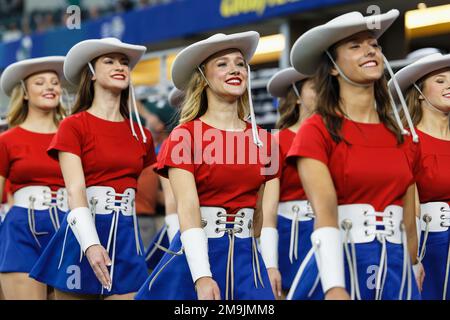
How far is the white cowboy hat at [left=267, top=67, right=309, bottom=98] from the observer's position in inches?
298

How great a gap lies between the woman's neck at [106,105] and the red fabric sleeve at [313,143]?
1.99m

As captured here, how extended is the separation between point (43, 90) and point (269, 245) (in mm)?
2393

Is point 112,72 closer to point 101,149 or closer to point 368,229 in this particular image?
point 101,149

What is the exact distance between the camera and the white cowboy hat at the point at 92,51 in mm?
6062

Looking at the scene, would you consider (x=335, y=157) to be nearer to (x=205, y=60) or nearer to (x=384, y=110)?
(x=384, y=110)

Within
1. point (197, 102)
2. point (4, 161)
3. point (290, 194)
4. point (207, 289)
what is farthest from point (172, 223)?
point (207, 289)

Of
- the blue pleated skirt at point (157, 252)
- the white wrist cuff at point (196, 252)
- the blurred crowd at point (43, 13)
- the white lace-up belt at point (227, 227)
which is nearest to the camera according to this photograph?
the white wrist cuff at point (196, 252)

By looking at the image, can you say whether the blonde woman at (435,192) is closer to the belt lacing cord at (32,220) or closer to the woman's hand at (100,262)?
the woman's hand at (100,262)

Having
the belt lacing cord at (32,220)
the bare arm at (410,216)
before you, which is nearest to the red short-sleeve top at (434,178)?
the bare arm at (410,216)

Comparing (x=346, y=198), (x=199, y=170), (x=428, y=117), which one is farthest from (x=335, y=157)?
(x=428, y=117)

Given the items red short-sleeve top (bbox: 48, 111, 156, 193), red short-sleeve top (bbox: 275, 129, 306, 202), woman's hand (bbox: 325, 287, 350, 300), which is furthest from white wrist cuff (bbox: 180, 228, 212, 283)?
red short-sleeve top (bbox: 275, 129, 306, 202)

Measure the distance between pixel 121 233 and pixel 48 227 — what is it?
46.4 inches

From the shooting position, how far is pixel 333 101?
14.6 feet

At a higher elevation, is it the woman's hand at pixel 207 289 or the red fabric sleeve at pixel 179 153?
the red fabric sleeve at pixel 179 153
